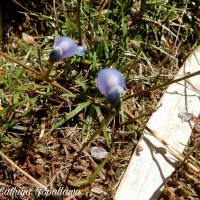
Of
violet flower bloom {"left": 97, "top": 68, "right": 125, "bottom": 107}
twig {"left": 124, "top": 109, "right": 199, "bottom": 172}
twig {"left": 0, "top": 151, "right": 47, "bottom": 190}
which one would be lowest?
twig {"left": 0, "top": 151, "right": 47, "bottom": 190}

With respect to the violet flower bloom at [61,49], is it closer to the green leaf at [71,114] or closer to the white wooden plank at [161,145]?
the green leaf at [71,114]

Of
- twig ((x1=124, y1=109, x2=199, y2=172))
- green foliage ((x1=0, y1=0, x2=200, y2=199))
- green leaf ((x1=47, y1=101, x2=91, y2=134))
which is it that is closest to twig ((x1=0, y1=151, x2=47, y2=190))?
green foliage ((x1=0, y1=0, x2=200, y2=199))

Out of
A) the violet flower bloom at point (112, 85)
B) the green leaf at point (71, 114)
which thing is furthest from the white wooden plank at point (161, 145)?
the violet flower bloom at point (112, 85)

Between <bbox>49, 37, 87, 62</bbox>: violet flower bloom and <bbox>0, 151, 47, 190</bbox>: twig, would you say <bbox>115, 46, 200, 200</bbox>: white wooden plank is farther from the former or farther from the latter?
<bbox>49, 37, 87, 62</bbox>: violet flower bloom

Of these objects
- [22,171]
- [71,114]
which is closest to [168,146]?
[71,114]

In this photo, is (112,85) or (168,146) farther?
(168,146)

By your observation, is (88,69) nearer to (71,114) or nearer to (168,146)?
(71,114)
